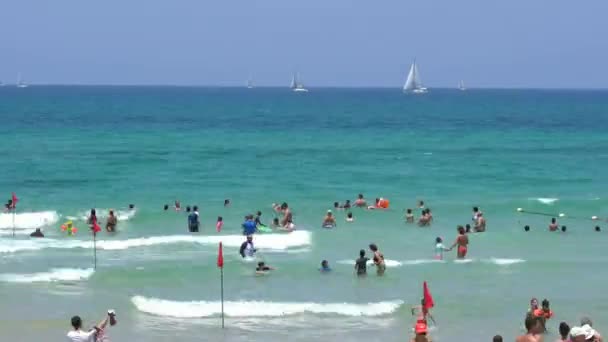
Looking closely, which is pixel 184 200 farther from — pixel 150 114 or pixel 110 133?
pixel 150 114

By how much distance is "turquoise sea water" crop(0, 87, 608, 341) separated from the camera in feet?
66.3

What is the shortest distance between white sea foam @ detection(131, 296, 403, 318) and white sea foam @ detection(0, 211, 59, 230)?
12923 millimetres

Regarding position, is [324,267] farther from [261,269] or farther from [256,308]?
[256,308]

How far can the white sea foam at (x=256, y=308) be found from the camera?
2039 centimetres

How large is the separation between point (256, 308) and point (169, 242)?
928cm

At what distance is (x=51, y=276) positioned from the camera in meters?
23.5

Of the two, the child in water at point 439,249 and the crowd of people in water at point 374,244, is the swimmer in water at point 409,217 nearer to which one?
the crowd of people in water at point 374,244

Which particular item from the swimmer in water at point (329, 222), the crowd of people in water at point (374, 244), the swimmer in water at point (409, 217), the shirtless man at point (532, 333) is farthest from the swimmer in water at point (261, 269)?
the shirtless man at point (532, 333)

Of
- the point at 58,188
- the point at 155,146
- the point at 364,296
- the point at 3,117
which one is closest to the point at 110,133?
the point at 155,146

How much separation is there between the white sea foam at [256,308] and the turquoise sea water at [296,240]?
0.05m

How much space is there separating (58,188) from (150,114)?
74511mm

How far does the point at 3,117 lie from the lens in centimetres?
10106

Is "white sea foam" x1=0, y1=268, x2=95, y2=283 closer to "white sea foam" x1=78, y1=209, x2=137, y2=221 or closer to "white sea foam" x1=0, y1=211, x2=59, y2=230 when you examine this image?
"white sea foam" x1=0, y1=211, x2=59, y2=230

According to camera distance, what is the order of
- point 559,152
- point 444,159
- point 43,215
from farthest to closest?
point 559,152, point 444,159, point 43,215
